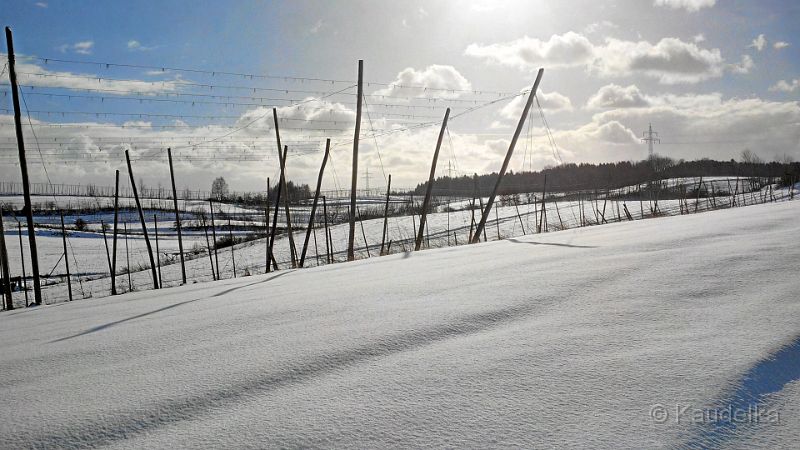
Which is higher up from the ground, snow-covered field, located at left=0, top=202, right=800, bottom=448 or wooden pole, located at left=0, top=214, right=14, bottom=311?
snow-covered field, located at left=0, top=202, right=800, bottom=448

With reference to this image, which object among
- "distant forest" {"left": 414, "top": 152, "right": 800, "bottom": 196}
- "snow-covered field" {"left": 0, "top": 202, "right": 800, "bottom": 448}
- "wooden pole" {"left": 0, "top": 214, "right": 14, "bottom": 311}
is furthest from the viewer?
"distant forest" {"left": 414, "top": 152, "right": 800, "bottom": 196}

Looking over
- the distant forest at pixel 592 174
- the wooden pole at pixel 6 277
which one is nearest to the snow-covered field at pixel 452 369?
the wooden pole at pixel 6 277

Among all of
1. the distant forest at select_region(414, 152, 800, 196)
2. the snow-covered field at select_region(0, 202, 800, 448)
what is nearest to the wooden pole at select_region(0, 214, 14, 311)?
the snow-covered field at select_region(0, 202, 800, 448)

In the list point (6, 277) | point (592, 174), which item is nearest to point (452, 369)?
point (6, 277)

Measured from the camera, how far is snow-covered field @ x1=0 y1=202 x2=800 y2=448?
3.30 feet

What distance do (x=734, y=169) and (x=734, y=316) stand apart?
79.1 m

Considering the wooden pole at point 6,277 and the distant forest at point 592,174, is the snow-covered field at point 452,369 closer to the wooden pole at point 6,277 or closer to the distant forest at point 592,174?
the wooden pole at point 6,277

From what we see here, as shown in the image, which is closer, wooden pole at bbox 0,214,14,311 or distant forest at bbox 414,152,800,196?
wooden pole at bbox 0,214,14,311

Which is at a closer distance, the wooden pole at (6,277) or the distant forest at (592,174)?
the wooden pole at (6,277)

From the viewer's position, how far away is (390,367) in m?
1.33

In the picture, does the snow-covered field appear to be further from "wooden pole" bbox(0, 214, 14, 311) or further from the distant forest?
the distant forest

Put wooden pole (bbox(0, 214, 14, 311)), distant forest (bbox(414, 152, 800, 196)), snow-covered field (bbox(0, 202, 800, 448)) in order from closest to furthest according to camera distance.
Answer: snow-covered field (bbox(0, 202, 800, 448))
wooden pole (bbox(0, 214, 14, 311))
distant forest (bbox(414, 152, 800, 196))

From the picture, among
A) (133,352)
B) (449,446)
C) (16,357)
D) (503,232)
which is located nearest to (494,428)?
(449,446)

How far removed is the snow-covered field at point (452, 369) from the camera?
1.00 metres
